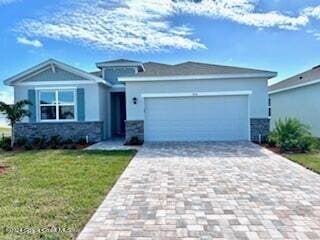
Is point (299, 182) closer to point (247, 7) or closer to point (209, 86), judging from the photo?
point (209, 86)

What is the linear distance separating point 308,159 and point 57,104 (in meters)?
12.2

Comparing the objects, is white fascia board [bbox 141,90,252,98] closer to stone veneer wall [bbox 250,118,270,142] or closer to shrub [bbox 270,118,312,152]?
stone veneer wall [bbox 250,118,270,142]

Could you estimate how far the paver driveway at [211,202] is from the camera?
4.83m

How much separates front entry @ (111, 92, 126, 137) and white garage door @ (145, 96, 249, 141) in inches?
198

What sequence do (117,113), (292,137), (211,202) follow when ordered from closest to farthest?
(211,202), (292,137), (117,113)

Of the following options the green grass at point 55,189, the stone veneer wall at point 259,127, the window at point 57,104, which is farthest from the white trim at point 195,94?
the green grass at point 55,189

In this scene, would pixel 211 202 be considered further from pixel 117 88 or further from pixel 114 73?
pixel 114 73

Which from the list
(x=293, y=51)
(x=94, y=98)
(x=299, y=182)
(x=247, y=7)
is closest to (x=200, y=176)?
(x=299, y=182)

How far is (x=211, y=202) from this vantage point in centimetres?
626

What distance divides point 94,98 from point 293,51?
1336cm

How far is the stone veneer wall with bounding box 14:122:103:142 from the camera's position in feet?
58.1

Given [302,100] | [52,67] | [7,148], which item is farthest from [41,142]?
[302,100]

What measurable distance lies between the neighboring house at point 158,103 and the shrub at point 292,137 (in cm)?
270

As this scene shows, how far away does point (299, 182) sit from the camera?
7.84 meters
